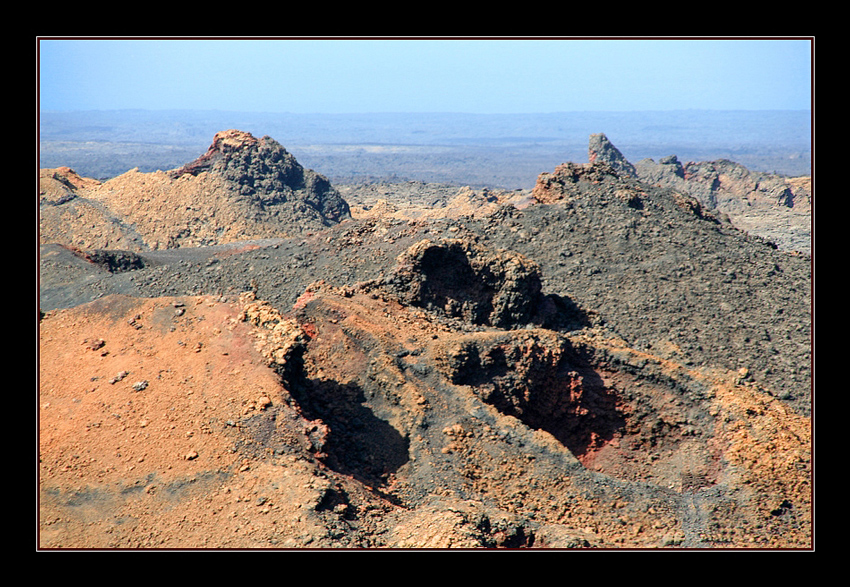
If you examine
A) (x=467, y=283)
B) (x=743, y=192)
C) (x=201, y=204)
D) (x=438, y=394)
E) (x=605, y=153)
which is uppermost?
(x=605, y=153)

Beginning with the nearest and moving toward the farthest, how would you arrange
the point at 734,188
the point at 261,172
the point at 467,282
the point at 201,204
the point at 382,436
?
1. the point at 382,436
2. the point at 467,282
3. the point at 201,204
4. the point at 261,172
5. the point at 734,188

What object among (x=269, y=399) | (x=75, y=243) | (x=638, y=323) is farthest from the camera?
(x=75, y=243)

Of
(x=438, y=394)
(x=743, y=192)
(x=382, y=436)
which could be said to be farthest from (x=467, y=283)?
(x=743, y=192)

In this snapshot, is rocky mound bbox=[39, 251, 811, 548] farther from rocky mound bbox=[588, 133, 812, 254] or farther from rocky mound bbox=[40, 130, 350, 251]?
rocky mound bbox=[588, 133, 812, 254]

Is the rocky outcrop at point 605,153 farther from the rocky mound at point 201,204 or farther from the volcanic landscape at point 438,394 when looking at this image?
the volcanic landscape at point 438,394

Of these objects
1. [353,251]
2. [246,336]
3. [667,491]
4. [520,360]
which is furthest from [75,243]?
[667,491]

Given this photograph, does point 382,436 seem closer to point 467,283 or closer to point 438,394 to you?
point 438,394

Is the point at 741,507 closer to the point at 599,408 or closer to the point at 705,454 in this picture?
the point at 705,454
